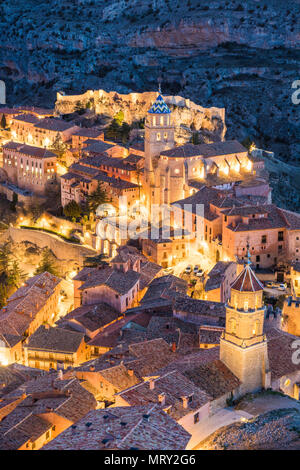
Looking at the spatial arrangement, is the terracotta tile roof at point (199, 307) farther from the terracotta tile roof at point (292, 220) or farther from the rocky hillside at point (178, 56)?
the rocky hillside at point (178, 56)

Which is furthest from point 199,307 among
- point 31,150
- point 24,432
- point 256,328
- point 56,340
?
point 31,150

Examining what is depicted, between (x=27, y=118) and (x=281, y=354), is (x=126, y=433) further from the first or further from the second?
(x=27, y=118)

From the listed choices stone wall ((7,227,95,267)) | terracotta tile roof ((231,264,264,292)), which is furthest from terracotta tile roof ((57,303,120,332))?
terracotta tile roof ((231,264,264,292))

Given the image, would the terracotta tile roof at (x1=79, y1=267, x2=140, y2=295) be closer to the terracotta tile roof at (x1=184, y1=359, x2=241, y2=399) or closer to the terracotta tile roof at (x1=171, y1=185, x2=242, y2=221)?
the terracotta tile roof at (x1=171, y1=185, x2=242, y2=221)

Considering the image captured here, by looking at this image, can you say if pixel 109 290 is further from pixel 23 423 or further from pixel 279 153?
pixel 279 153

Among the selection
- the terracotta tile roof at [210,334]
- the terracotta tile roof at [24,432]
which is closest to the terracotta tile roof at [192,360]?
the terracotta tile roof at [210,334]

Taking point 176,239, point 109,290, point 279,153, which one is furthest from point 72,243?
point 279,153
